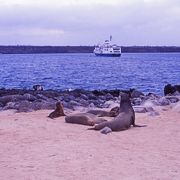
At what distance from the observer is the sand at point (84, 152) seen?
7521 mm

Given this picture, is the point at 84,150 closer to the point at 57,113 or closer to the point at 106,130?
the point at 106,130

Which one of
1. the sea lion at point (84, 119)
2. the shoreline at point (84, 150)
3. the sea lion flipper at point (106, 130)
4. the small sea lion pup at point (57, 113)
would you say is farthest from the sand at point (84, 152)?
the small sea lion pup at point (57, 113)

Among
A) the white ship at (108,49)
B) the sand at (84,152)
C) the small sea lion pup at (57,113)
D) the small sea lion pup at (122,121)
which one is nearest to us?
the sand at (84,152)

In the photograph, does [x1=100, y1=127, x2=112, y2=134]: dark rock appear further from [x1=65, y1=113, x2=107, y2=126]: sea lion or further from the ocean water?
the ocean water

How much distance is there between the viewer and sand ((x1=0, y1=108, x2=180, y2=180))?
24.7 ft

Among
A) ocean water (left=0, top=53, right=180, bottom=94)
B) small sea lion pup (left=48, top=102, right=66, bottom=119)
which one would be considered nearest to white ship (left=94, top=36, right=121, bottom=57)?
ocean water (left=0, top=53, right=180, bottom=94)

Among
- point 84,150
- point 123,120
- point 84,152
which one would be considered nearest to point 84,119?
point 123,120

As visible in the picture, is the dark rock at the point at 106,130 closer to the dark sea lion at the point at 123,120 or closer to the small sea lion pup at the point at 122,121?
the small sea lion pup at the point at 122,121

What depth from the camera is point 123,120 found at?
12.0 metres

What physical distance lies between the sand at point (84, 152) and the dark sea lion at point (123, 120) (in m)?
0.22

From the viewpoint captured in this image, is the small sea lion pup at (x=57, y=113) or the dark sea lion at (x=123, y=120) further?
the small sea lion pup at (x=57, y=113)

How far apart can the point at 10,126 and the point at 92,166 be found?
423 centimetres

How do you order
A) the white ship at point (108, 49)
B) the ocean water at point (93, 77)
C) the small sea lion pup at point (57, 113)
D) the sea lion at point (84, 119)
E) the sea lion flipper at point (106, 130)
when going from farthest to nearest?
the white ship at point (108, 49)
the ocean water at point (93, 77)
the small sea lion pup at point (57, 113)
the sea lion at point (84, 119)
the sea lion flipper at point (106, 130)

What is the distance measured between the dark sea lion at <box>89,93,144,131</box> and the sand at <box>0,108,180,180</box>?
0.22 metres
